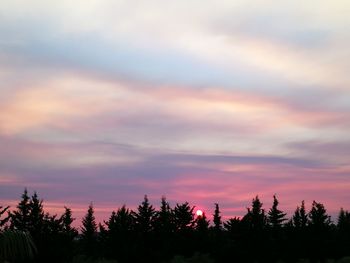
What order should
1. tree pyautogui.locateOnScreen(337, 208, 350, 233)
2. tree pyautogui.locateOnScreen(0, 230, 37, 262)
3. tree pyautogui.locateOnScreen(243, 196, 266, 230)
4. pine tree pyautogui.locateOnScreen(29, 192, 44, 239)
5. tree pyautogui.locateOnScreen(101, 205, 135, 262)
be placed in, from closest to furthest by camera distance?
1. tree pyautogui.locateOnScreen(0, 230, 37, 262)
2. pine tree pyautogui.locateOnScreen(29, 192, 44, 239)
3. tree pyautogui.locateOnScreen(101, 205, 135, 262)
4. tree pyautogui.locateOnScreen(243, 196, 266, 230)
5. tree pyautogui.locateOnScreen(337, 208, 350, 233)

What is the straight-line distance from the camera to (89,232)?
75000 mm

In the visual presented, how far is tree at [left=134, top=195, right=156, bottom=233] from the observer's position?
42.9 m

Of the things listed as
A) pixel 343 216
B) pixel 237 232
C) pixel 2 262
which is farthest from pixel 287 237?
pixel 2 262

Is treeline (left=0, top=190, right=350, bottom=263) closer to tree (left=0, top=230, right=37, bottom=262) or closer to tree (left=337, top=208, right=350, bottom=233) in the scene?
tree (left=337, top=208, right=350, bottom=233)

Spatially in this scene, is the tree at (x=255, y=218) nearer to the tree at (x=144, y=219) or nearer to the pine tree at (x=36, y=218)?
the tree at (x=144, y=219)

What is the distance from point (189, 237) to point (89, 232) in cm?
3122

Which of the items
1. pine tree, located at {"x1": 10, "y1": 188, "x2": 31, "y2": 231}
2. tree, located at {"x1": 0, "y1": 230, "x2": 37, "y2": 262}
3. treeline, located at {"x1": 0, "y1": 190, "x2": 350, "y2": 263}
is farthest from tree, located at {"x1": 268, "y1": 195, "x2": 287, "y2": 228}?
tree, located at {"x1": 0, "y1": 230, "x2": 37, "y2": 262}

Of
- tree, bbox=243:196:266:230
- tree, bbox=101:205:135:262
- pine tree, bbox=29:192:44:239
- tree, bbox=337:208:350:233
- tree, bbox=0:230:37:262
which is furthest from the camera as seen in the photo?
tree, bbox=337:208:350:233

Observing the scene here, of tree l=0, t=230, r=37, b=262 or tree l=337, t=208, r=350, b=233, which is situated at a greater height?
tree l=337, t=208, r=350, b=233

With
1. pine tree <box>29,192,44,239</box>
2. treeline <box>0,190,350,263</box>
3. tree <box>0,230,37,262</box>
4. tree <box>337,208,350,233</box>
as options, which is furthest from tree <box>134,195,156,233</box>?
tree <box>0,230,37,262</box>

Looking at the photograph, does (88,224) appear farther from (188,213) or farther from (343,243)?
(343,243)

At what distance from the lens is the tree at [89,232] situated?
61344 mm

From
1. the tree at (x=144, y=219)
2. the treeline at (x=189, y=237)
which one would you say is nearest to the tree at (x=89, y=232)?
the treeline at (x=189, y=237)

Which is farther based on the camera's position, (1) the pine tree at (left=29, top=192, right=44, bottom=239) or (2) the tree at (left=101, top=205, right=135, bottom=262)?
(2) the tree at (left=101, top=205, right=135, bottom=262)
